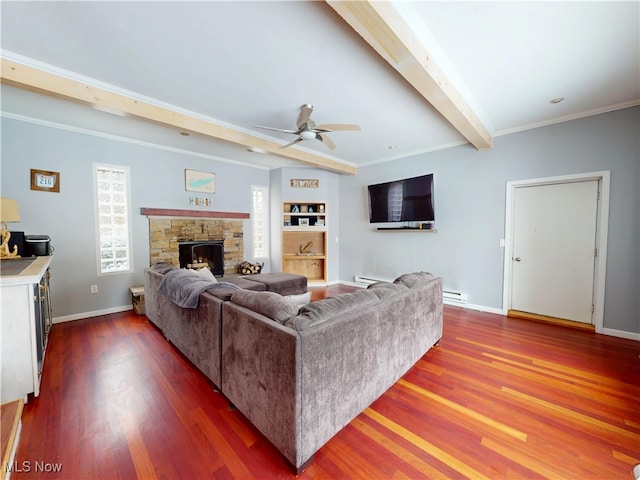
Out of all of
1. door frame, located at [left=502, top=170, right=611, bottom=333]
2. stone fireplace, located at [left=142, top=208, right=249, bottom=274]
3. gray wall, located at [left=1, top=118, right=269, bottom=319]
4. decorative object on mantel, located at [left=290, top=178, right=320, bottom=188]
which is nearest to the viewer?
door frame, located at [left=502, top=170, right=611, bottom=333]

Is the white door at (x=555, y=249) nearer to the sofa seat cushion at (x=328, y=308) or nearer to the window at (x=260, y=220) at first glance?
the sofa seat cushion at (x=328, y=308)

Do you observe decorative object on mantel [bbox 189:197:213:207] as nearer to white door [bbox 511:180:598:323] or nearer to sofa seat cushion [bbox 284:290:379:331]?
sofa seat cushion [bbox 284:290:379:331]

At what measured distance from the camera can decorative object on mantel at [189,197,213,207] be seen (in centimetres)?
457

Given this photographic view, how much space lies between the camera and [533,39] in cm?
190

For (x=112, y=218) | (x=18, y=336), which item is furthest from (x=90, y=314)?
(x=18, y=336)

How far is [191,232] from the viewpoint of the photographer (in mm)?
4547

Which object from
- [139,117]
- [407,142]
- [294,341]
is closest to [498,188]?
[407,142]

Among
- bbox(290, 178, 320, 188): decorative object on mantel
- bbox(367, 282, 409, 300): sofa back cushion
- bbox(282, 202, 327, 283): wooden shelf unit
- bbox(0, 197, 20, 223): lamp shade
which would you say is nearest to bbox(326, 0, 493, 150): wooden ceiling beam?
bbox(367, 282, 409, 300): sofa back cushion

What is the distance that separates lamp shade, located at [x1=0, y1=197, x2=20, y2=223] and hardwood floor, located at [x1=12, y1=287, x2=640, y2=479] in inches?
53.8

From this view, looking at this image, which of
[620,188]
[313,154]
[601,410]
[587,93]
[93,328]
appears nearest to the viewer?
[601,410]

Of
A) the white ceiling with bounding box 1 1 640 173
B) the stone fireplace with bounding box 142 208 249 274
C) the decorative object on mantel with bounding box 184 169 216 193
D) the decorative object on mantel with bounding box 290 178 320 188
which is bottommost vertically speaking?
the stone fireplace with bounding box 142 208 249 274

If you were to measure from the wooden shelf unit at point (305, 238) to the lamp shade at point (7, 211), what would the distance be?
374 cm

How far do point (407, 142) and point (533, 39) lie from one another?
2.18 metres

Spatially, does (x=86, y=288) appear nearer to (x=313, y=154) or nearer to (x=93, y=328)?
(x=93, y=328)
